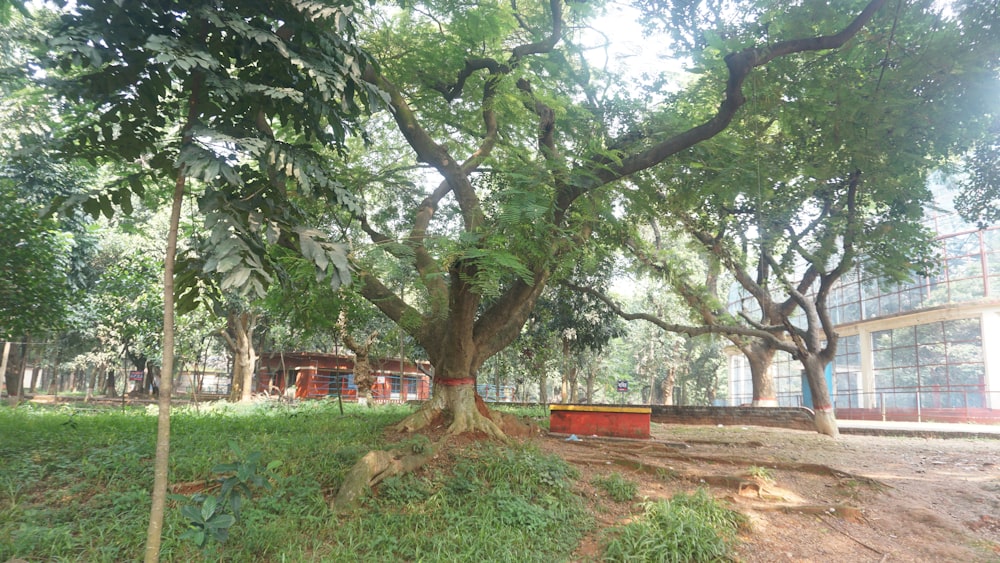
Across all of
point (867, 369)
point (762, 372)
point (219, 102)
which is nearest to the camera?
point (219, 102)

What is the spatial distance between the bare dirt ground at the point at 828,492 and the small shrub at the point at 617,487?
11 centimetres

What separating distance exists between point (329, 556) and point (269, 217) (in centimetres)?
274

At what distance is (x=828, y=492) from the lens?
275 inches

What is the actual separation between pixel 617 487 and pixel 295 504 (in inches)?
138

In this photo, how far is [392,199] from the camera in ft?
41.4

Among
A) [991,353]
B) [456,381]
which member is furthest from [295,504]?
[991,353]

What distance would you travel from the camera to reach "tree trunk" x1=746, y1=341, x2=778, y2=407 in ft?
56.2

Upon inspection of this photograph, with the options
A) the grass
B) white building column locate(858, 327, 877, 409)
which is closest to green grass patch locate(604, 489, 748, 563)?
the grass

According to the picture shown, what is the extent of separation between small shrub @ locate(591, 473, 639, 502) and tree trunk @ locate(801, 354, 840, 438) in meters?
7.93

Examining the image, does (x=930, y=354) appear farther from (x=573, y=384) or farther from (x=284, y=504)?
(x=284, y=504)

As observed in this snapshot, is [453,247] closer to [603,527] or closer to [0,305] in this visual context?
[603,527]

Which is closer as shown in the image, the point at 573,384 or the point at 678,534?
the point at 678,534

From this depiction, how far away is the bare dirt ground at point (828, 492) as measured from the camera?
17.7ft

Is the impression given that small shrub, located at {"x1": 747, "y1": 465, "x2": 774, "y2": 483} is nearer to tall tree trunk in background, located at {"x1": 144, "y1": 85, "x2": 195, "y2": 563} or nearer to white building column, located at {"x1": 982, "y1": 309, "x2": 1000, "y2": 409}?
tall tree trunk in background, located at {"x1": 144, "y1": 85, "x2": 195, "y2": 563}
